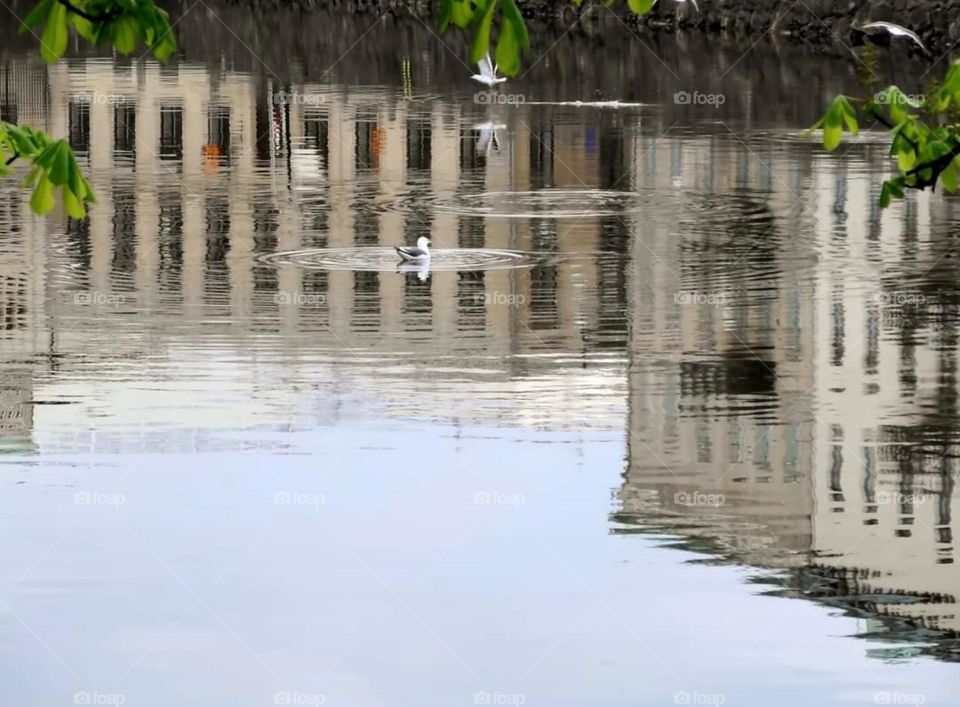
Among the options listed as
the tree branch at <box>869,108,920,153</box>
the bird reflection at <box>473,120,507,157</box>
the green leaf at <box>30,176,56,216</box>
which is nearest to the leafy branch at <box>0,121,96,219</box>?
the green leaf at <box>30,176,56,216</box>

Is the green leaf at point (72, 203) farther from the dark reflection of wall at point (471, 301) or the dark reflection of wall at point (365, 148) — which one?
the dark reflection of wall at point (365, 148)

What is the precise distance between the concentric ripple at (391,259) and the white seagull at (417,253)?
8cm

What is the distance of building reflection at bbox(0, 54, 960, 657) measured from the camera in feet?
54.1

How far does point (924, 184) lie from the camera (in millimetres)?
9930

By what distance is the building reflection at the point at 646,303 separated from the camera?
1650cm

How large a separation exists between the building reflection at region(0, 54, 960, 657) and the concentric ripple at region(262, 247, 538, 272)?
36 centimetres

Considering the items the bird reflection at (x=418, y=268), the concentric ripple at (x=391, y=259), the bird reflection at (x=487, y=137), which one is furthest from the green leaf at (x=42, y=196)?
the bird reflection at (x=487, y=137)

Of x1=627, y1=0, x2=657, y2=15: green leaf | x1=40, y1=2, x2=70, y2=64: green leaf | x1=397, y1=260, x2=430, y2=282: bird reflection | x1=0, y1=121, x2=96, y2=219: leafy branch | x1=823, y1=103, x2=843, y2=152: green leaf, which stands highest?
x1=627, y1=0, x2=657, y2=15: green leaf

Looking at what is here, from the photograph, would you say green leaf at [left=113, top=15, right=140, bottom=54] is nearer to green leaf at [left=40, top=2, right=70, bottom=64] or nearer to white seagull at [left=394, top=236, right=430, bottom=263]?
green leaf at [left=40, top=2, right=70, bottom=64]

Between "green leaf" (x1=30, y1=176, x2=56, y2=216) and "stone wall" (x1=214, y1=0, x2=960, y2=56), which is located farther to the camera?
"stone wall" (x1=214, y1=0, x2=960, y2=56)

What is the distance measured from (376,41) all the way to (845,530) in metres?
85.4

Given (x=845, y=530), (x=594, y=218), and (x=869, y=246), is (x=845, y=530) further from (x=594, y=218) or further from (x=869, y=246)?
(x=594, y=218)

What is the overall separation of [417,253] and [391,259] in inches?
23.5

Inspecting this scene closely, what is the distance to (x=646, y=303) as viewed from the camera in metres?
27.1
